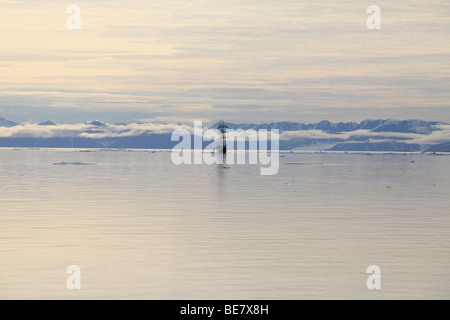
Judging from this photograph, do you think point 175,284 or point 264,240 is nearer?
point 175,284

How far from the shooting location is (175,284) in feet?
56.5

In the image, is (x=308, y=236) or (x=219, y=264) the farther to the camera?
(x=308, y=236)

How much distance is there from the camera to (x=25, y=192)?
151ft

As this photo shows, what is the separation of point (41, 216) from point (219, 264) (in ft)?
45.8

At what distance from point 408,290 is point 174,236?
10616mm

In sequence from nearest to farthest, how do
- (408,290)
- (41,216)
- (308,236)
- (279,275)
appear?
(408,290) < (279,275) < (308,236) < (41,216)

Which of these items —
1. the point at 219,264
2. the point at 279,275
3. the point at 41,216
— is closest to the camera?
the point at 279,275
